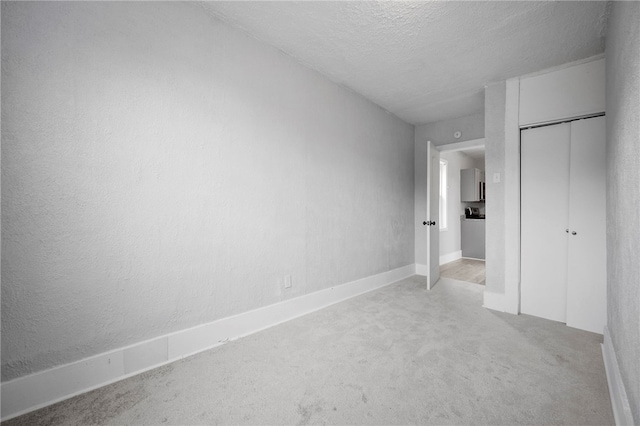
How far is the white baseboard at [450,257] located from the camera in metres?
5.53

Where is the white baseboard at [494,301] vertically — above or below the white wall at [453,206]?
below

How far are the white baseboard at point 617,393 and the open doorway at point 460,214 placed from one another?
142 inches

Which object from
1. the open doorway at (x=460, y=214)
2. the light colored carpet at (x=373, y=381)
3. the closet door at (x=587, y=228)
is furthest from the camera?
the open doorway at (x=460, y=214)

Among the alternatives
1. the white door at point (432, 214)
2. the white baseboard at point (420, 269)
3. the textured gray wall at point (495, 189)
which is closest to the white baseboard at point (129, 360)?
the white door at point (432, 214)

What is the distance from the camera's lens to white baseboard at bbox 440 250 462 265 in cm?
553

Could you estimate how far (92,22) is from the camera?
1530 mm

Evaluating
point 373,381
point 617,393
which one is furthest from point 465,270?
point 373,381

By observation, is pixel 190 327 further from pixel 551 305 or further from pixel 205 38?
pixel 551 305

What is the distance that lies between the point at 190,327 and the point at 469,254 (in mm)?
6256

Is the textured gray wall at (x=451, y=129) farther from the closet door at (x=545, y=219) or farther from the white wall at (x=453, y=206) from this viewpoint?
the white wall at (x=453, y=206)

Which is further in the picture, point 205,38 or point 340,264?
point 340,264

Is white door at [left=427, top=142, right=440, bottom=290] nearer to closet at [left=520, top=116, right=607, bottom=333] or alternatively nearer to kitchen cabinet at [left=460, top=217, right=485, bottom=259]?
closet at [left=520, top=116, right=607, bottom=333]

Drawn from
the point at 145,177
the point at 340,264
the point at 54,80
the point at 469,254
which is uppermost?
the point at 54,80

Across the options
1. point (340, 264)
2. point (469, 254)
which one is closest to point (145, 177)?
point (340, 264)
